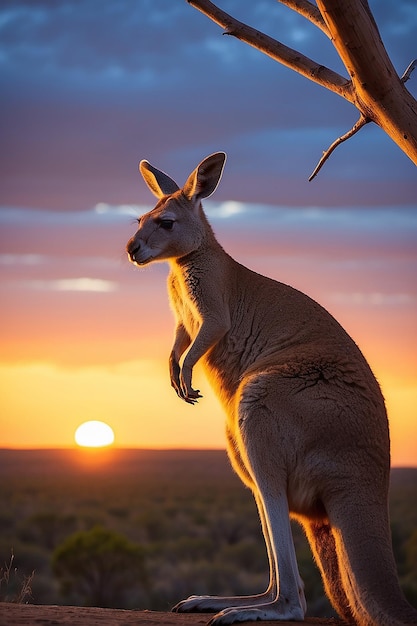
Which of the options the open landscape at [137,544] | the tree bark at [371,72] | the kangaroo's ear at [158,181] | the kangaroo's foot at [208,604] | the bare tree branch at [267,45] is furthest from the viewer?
the open landscape at [137,544]

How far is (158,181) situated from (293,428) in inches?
147

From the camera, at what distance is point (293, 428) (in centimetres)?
741

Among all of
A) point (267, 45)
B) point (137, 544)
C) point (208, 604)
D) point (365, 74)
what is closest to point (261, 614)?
point (208, 604)

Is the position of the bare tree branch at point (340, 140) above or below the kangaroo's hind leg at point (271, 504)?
above

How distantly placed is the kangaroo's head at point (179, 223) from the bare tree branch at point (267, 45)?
1225 mm

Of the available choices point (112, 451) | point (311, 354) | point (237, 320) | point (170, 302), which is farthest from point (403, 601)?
point (112, 451)

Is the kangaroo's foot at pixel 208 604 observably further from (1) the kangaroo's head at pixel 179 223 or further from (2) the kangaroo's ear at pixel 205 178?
(2) the kangaroo's ear at pixel 205 178

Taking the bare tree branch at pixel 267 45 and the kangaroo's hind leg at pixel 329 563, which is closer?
the kangaroo's hind leg at pixel 329 563

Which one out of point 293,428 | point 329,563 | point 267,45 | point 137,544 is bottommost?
point 137,544

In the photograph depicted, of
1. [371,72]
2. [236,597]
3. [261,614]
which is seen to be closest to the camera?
[261,614]

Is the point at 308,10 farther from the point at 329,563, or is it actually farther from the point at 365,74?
the point at 329,563

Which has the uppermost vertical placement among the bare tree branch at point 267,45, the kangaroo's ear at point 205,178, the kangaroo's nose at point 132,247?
the bare tree branch at point 267,45

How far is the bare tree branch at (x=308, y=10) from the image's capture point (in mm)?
9570

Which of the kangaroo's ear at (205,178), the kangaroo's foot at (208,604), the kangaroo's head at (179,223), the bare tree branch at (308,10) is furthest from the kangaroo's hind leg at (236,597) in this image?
the bare tree branch at (308,10)
